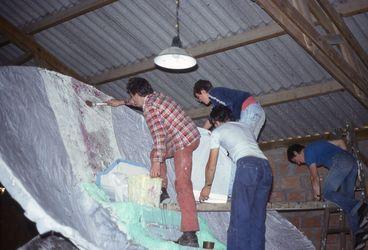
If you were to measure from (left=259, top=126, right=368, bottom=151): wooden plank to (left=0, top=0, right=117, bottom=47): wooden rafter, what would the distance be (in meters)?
3.13

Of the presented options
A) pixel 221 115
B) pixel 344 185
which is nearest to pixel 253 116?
pixel 221 115

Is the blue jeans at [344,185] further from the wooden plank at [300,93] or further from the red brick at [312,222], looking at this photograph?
the red brick at [312,222]

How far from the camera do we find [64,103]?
3338mm

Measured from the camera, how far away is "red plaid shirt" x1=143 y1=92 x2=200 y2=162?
3.35 meters

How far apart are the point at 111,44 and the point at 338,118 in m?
3.22

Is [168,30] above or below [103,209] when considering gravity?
above

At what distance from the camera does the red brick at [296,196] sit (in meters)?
5.54

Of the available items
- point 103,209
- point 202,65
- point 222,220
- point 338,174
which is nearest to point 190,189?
point 103,209

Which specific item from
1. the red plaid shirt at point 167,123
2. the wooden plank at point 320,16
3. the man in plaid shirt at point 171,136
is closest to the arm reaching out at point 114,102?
the man in plaid shirt at point 171,136

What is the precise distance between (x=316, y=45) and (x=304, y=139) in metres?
2.30

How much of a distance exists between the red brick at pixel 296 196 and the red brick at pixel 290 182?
0.09 meters

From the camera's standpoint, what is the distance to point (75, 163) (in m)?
3.07

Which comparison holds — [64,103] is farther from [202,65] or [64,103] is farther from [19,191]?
[202,65]

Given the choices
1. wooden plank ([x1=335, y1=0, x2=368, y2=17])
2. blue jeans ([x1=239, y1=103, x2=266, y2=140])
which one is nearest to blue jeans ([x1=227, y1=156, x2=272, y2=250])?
blue jeans ([x1=239, y1=103, x2=266, y2=140])
